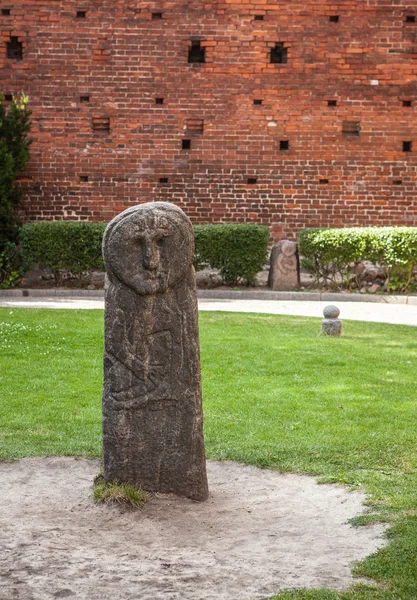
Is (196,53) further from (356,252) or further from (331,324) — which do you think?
(331,324)

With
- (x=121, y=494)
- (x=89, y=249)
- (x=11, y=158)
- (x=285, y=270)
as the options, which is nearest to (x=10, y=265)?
(x=89, y=249)

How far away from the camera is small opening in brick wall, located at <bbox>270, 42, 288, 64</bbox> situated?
1844 centimetres

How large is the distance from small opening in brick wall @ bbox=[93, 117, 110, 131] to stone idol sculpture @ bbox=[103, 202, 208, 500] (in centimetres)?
1384

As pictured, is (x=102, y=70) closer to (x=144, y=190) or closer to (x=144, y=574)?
(x=144, y=190)

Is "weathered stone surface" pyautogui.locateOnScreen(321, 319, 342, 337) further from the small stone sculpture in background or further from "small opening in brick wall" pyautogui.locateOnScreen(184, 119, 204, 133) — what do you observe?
"small opening in brick wall" pyautogui.locateOnScreen(184, 119, 204, 133)

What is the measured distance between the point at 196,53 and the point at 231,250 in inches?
174

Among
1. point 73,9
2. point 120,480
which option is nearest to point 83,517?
point 120,480

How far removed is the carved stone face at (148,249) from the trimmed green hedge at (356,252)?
38.0 ft

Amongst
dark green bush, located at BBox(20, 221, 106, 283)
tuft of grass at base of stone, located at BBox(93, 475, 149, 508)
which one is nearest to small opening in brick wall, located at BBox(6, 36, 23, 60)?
dark green bush, located at BBox(20, 221, 106, 283)

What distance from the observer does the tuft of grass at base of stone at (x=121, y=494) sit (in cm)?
477

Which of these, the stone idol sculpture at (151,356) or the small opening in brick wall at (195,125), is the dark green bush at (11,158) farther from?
the stone idol sculpture at (151,356)

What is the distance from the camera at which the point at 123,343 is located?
4840 millimetres

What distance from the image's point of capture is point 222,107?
18.3 m

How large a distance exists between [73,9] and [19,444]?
14035 millimetres
